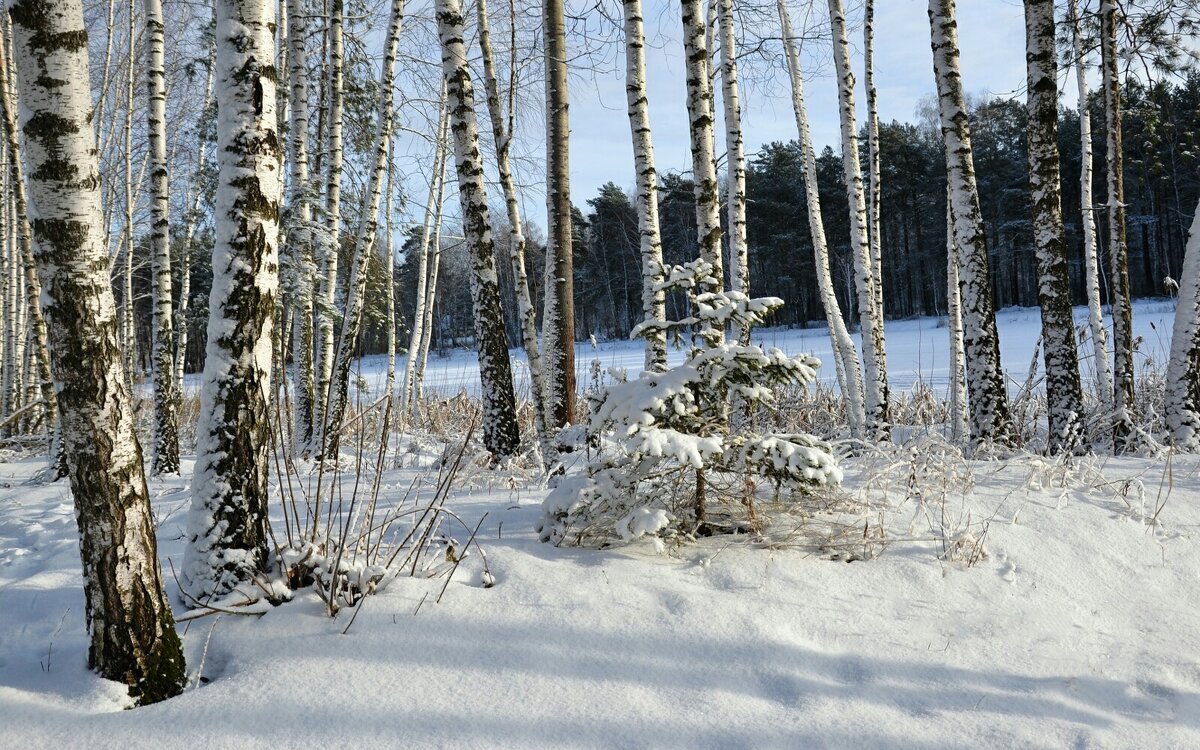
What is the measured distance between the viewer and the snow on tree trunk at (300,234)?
6.67m

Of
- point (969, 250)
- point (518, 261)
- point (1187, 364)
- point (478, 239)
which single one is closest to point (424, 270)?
point (518, 261)

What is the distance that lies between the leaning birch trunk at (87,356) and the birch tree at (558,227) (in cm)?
462

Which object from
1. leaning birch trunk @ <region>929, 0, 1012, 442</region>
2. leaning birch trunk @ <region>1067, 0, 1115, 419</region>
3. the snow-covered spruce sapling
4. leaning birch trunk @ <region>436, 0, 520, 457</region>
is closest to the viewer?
the snow-covered spruce sapling

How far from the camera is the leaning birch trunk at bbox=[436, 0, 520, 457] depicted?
5.38 metres

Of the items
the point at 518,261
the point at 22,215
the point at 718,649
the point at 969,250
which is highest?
the point at 22,215

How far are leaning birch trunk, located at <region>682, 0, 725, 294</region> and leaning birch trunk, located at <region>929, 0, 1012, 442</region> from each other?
166cm

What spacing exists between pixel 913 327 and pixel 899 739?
93.7ft

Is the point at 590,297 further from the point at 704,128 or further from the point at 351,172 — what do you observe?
the point at 704,128

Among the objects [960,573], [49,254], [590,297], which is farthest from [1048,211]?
[590,297]

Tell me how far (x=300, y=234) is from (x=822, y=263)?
18.0 ft

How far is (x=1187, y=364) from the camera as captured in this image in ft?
15.9

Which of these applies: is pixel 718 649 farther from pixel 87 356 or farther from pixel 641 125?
pixel 641 125

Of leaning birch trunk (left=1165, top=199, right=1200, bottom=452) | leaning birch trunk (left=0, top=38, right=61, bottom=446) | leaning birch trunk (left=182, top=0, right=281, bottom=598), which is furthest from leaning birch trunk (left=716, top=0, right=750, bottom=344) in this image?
leaning birch trunk (left=0, top=38, right=61, bottom=446)

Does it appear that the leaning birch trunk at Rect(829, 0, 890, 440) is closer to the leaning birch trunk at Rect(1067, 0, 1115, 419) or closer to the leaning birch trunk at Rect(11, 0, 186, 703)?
the leaning birch trunk at Rect(1067, 0, 1115, 419)
